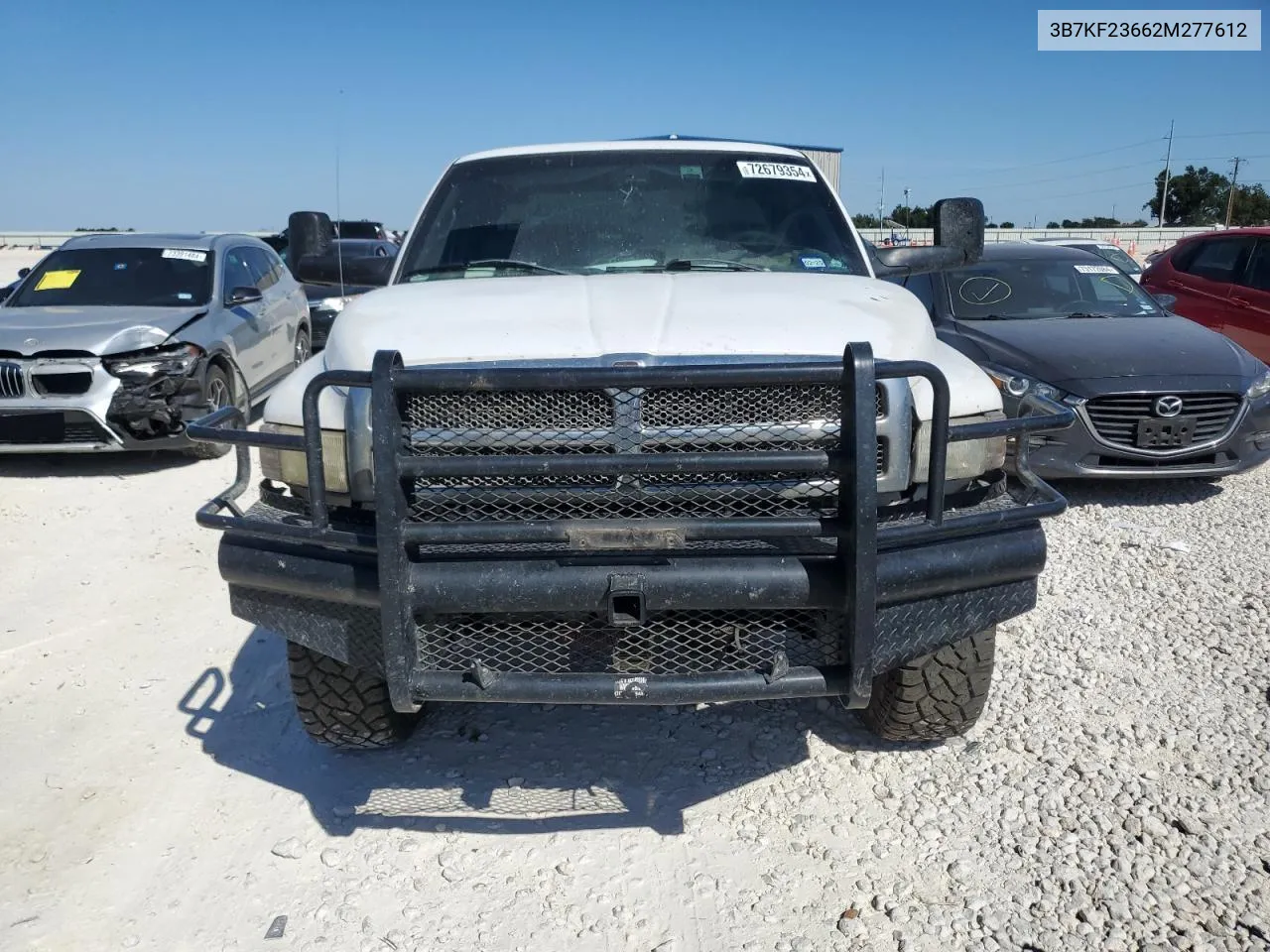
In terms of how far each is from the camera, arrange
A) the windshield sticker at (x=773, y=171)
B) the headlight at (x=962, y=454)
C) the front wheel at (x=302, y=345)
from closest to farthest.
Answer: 1. the headlight at (x=962, y=454)
2. the windshield sticker at (x=773, y=171)
3. the front wheel at (x=302, y=345)

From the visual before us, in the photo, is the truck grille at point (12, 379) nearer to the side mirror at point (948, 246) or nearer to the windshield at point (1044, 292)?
the side mirror at point (948, 246)

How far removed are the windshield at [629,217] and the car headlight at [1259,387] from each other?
3.87m

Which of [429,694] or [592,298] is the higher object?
[592,298]

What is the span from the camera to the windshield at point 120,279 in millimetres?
8250

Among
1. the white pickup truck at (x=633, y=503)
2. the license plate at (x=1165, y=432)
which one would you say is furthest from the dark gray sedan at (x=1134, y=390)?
the white pickup truck at (x=633, y=503)

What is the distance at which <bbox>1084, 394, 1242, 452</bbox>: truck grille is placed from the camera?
20.8ft

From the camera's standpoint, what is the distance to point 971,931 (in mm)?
2629

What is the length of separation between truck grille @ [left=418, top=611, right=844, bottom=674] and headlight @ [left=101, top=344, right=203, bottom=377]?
5566mm

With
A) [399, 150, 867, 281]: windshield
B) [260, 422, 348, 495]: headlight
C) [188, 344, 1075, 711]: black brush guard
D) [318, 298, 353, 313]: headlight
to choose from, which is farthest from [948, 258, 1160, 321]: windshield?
[260, 422, 348, 495]: headlight

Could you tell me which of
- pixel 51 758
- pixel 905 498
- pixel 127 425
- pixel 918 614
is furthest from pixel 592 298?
pixel 127 425

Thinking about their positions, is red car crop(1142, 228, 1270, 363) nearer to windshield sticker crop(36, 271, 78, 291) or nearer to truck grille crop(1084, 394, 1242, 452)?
truck grille crop(1084, 394, 1242, 452)

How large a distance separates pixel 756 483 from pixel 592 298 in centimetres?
92

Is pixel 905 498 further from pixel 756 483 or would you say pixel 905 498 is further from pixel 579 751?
pixel 579 751

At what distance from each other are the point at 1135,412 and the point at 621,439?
4.87 meters
